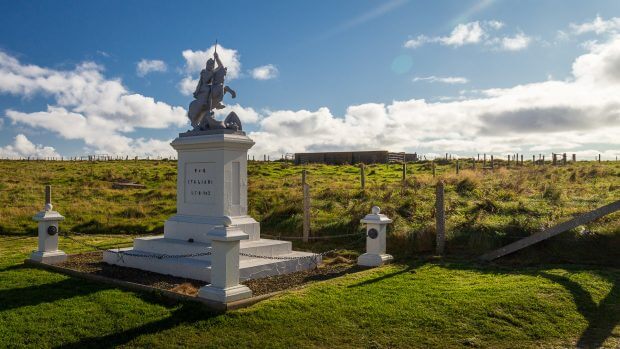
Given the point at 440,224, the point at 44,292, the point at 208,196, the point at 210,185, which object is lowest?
the point at 44,292

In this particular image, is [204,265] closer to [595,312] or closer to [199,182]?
[199,182]

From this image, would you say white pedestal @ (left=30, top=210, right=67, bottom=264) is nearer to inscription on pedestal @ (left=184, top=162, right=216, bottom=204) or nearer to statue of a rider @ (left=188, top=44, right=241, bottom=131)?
inscription on pedestal @ (left=184, top=162, right=216, bottom=204)

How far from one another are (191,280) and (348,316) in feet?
11.4

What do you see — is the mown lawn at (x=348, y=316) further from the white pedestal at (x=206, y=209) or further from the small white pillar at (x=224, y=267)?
the white pedestal at (x=206, y=209)

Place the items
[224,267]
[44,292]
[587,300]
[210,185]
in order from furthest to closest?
[210,185] → [44,292] → [587,300] → [224,267]

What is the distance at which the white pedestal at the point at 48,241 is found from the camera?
10.7m

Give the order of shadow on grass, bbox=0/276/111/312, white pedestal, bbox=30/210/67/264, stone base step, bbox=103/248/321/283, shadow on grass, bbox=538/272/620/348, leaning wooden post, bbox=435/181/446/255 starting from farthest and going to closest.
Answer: leaning wooden post, bbox=435/181/446/255, white pedestal, bbox=30/210/67/264, stone base step, bbox=103/248/321/283, shadow on grass, bbox=0/276/111/312, shadow on grass, bbox=538/272/620/348

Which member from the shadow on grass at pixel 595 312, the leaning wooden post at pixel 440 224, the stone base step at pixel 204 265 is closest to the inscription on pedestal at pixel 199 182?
the stone base step at pixel 204 265

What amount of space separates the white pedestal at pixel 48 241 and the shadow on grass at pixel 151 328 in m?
5.26

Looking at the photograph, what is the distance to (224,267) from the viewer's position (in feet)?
23.2

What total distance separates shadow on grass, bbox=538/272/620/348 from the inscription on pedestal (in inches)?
267

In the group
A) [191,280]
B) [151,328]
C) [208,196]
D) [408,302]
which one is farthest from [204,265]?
[408,302]

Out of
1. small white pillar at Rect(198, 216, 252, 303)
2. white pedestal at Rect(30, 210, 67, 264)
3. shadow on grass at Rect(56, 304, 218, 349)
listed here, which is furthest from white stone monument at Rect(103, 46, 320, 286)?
shadow on grass at Rect(56, 304, 218, 349)

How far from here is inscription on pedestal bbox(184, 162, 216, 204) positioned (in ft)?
Answer: 34.4
